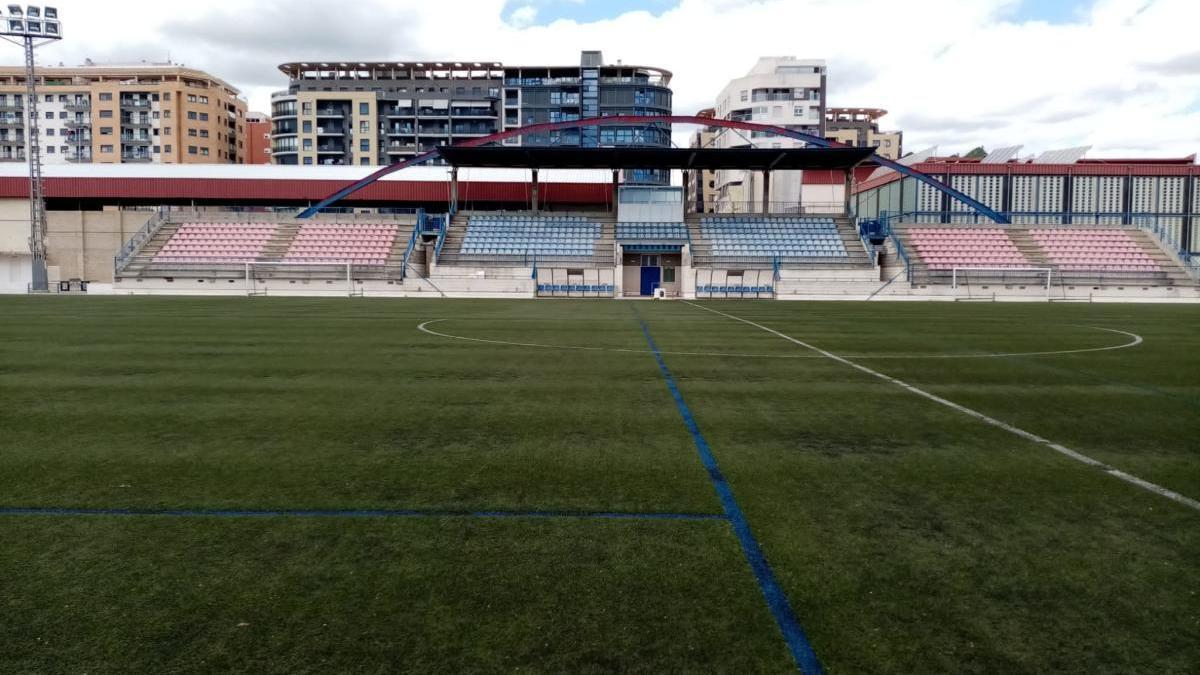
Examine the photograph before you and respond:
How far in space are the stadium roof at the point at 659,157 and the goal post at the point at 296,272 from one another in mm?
10136

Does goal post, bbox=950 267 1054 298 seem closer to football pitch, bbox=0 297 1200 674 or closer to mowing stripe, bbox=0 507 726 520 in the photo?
football pitch, bbox=0 297 1200 674

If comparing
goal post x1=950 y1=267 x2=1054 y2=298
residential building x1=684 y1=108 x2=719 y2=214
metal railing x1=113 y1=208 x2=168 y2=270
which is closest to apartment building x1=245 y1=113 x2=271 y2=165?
residential building x1=684 y1=108 x2=719 y2=214

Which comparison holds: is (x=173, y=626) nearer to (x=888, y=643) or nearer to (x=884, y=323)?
(x=888, y=643)

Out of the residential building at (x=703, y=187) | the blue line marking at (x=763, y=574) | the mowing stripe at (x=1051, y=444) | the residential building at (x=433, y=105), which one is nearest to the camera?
the blue line marking at (x=763, y=574)

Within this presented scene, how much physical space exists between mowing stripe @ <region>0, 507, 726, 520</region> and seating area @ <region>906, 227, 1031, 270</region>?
46.8 m

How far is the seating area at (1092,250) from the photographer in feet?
155

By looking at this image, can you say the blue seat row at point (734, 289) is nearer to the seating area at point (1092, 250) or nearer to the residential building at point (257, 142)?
the seating area at point (1092, 250)

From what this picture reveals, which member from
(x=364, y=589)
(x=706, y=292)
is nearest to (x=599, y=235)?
(x=706, y=292)

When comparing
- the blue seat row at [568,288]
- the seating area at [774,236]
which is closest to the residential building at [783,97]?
the seating area at [774,236]

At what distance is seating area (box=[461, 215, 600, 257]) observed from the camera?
49875 mm

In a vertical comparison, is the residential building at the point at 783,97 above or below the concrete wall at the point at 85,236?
above

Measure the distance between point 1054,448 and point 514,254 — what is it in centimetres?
4328

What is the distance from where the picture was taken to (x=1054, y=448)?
7.71 m

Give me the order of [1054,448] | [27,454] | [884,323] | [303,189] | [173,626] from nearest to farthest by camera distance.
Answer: [173,626], [27,454], [1054,448], [884,323], [303,189]
